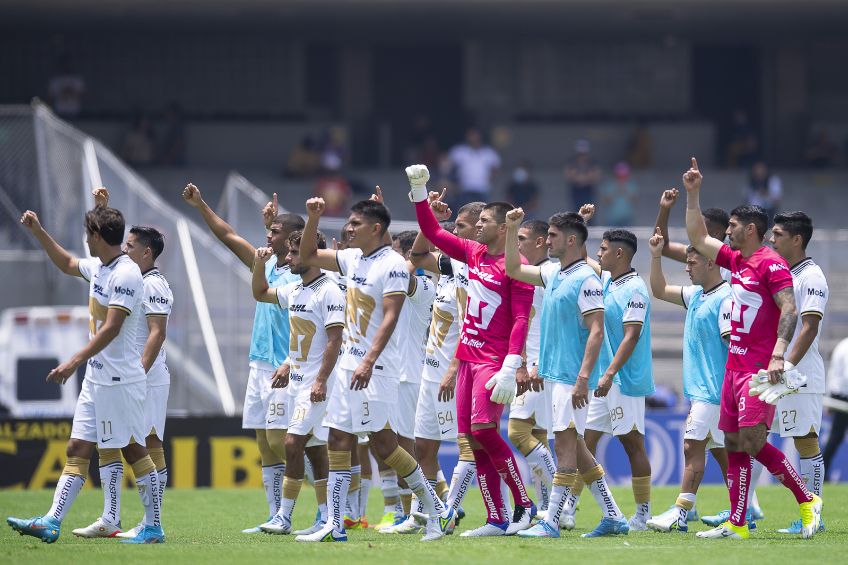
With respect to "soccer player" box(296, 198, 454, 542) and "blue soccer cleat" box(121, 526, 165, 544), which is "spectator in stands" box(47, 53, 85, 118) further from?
"blue soccer cleat" box(121, 526, 165, 544)

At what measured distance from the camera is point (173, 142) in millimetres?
31109

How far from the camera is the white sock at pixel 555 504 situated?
11594 millimetres

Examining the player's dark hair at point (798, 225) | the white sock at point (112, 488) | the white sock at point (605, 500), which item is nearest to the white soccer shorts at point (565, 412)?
the white sock at point (605, 500)

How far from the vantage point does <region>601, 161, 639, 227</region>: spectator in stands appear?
27.5m

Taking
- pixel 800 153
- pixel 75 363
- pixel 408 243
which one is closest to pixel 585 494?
pixel 408 243

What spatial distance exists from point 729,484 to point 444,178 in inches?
693

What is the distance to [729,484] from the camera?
455 inches

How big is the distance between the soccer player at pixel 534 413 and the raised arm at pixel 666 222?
1.02 m

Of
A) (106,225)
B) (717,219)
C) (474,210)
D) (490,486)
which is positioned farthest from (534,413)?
(106,225)

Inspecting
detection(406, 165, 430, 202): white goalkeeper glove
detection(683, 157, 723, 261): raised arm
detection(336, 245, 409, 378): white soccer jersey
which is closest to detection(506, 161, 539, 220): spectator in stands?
detection(683, 157, 723, 261): raised arm

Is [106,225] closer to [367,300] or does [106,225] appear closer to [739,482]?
[367,300]

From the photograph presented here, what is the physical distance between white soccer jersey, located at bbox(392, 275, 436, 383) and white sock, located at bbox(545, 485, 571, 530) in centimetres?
227

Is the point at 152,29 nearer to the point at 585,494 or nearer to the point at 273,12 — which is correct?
the point at 273,12

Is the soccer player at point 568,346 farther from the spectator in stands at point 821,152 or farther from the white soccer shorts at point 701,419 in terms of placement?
the spectator in stands at point 821,152
